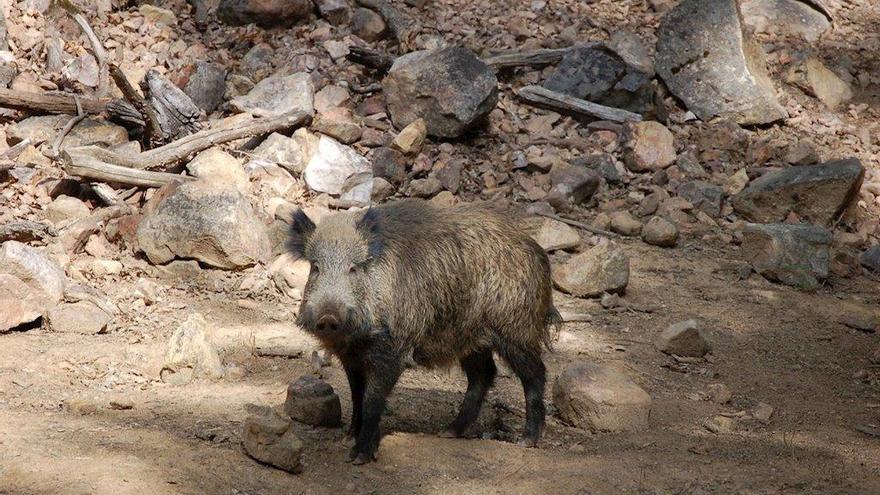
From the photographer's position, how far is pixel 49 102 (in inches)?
366

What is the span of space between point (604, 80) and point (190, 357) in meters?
6.46

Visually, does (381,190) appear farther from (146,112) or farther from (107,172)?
(107,172)

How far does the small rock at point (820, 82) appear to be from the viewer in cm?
1149

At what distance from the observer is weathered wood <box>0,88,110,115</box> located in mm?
9211

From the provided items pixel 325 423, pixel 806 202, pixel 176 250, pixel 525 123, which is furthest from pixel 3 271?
pixel 806 202

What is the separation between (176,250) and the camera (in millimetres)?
7809

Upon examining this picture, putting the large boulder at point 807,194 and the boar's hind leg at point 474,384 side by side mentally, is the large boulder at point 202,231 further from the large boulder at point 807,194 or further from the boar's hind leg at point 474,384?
the large boulder at point 807,194

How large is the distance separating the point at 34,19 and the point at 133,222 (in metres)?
3.71

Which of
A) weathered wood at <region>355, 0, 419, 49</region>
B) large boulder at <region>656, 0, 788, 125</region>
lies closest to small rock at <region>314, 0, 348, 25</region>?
weathered wood at <region>355, 0, 419, 49</region>

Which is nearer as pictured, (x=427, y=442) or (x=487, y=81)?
(x=427, y=442)

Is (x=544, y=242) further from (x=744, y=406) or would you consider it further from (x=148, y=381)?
(x=148, y=381)

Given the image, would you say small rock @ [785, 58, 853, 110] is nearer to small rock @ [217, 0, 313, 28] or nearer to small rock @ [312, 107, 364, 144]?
small rock @ [312, 107, 364, 144]

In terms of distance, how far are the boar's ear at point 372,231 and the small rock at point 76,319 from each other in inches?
101

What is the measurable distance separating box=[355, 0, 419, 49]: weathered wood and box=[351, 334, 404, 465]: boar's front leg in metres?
6.68
